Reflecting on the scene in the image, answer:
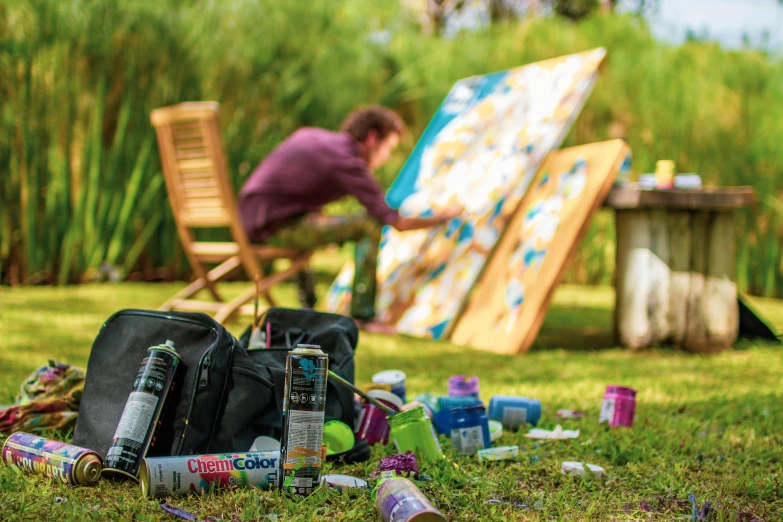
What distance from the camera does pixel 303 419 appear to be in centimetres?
168

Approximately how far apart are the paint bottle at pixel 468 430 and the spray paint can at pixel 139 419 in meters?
0.80

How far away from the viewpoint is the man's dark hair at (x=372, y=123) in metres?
4.23

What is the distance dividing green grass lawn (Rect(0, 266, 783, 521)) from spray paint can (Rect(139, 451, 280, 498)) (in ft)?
0.10

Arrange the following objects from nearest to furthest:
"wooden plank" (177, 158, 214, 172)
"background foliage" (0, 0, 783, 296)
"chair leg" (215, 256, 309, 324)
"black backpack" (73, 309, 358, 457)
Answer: "black backpack" (73, 309, 358, 457)
"chair leg" (215, 256, 309, 324)
"wooden plank" (177, 158, 214, 172)
"background foliage" (0, 0, 783, 296)

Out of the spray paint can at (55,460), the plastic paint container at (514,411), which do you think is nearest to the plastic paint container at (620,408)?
the plastic paint container at (514,411)

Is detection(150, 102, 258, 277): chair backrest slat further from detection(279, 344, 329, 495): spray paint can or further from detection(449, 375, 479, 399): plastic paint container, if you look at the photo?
detection(279, 344, 329, 495): spray paint can

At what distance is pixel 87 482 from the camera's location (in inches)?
68.4

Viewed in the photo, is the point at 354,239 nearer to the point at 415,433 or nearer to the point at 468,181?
the point at 468,181

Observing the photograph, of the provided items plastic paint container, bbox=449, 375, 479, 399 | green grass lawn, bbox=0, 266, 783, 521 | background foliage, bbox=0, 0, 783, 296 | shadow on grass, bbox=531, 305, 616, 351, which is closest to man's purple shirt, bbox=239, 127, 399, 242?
green grass lawn, bbox=0, 266, 783, 521

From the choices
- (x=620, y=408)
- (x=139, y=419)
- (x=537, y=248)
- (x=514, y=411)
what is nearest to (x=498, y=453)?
(x=514, y=411)

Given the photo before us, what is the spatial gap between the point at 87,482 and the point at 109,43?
16.1 feet

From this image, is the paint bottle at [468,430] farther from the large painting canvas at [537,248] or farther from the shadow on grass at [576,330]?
the shadow on grass at [576,330]

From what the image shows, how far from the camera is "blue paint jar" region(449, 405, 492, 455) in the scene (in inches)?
82.7

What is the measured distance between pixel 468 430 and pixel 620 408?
23.8 inches
